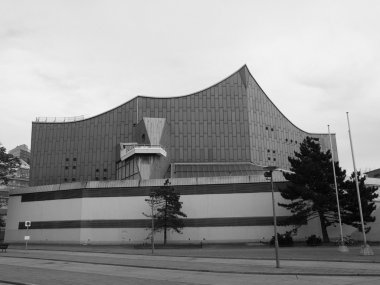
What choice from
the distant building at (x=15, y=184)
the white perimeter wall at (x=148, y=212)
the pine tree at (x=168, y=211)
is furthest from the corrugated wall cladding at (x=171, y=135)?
the pine tree at (x=168, y=211)

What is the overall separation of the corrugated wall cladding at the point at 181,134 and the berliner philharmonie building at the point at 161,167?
0.20 metres

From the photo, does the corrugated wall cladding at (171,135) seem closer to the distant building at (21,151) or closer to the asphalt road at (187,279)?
the asphalt road at (187,279)

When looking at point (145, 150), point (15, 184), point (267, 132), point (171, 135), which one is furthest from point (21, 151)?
point (267, 132)

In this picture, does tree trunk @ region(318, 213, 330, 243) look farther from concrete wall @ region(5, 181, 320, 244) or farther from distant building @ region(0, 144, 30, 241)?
distant building @ region(0, 144, 30, 241)

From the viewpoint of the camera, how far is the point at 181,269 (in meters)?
23.7

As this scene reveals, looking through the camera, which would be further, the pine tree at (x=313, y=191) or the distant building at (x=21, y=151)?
the distant building at (x=21, y=151)

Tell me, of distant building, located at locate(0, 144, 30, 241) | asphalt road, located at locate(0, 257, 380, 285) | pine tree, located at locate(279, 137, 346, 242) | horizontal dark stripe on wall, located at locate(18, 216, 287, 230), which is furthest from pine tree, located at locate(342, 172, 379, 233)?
distant building, located at locate(0, 144, 30, 241)

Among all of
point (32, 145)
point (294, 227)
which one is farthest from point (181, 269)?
point (32, 145)

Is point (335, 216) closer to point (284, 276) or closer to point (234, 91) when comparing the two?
point (284, 276)

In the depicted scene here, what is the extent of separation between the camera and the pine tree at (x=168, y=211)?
161 ft

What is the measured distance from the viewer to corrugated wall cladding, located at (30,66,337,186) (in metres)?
73.5

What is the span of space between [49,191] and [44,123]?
22.9 meters

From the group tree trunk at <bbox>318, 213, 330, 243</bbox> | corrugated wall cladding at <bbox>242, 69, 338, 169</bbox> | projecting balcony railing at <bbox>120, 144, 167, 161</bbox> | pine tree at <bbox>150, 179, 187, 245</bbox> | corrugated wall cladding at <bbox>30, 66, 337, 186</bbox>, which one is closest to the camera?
tree trunk at <bbox>318, 213, 330, 243</bbox>

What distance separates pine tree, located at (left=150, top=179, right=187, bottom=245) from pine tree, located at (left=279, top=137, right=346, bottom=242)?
13.1m
